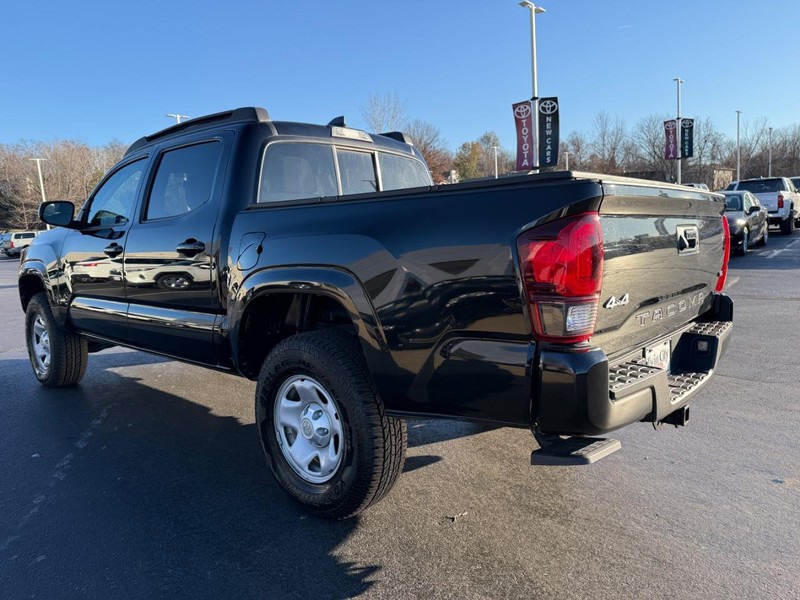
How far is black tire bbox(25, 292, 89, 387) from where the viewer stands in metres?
5.40

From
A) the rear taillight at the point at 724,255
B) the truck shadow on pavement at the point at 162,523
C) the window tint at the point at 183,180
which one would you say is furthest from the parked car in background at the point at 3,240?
the rear taillight at the point at 724,255

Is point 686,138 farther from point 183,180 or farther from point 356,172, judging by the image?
point 183,180

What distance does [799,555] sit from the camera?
8.52 ft

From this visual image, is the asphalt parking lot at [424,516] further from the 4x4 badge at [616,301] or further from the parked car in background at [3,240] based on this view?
the parked car in background at [3,240]

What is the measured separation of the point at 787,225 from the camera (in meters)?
21.2

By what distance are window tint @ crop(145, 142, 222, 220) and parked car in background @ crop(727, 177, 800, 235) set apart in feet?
68.1

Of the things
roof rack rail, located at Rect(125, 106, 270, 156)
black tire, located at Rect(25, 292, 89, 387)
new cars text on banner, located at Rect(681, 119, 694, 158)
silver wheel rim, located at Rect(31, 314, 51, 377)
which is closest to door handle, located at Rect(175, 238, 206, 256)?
roof rack rail, located at Rect(125, 106, 270, 156)

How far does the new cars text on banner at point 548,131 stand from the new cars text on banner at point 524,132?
1.08 feet

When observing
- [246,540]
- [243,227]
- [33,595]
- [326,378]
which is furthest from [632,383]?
[33,595]

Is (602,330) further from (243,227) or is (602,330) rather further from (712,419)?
(712,419)

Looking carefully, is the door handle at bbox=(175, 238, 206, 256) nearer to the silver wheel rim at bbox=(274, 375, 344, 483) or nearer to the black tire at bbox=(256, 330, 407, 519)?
the black tire at bbox=(256, 330, 407, 519)

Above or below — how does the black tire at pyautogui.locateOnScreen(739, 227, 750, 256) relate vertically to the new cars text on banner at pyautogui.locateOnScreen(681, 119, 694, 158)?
below

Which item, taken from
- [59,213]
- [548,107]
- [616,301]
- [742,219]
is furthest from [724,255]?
[548,107]

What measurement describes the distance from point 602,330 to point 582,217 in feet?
1.56
